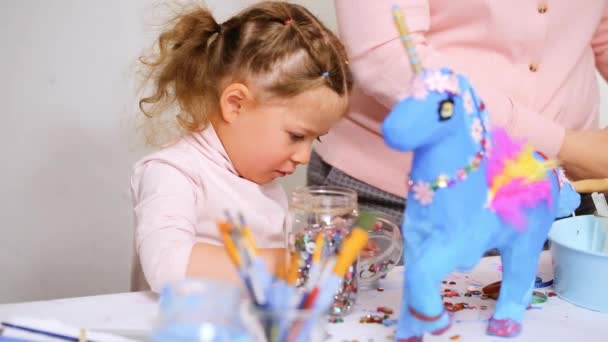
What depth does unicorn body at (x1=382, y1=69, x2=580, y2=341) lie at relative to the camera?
0.49 metres

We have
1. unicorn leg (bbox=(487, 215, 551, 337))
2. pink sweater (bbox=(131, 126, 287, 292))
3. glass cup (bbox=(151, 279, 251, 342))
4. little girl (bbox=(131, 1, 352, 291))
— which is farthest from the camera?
little girl (bbox=(131, 1, 352, 291))

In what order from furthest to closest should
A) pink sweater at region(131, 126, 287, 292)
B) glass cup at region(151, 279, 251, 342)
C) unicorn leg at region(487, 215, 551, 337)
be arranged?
1. pink sweater at region(131, 126, 287, 292)
2. unicorn leg at region(487, 215, 551, 337)
3. glass cup at region(151, 279, 251, 342)

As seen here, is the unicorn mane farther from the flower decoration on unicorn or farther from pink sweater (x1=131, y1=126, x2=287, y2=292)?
pink sweater (x1=131, y1=126, x2=287, y2=292)

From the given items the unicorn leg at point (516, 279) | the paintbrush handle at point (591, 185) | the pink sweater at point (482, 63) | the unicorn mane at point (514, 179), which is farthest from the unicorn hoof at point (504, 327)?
the pink sweater at point (482, 63)

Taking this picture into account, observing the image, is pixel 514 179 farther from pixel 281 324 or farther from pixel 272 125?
pixel 272 125

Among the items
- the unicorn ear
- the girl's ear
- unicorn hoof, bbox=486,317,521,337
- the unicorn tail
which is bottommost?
unicorn hoof, bbox=486,317,521,337

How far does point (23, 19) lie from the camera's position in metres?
1.28

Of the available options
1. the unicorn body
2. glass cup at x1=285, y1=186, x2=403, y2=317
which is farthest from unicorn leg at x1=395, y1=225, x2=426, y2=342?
glass cup at x1=285, y1=186, x2=403, y2=317

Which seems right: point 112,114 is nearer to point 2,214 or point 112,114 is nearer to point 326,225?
point 2,214

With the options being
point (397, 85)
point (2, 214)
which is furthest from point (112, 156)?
point (397, 85)

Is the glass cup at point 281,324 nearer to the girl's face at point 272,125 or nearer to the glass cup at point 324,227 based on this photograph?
the glass cup at point 324,227

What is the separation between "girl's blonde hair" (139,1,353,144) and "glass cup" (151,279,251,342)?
428 millimetres

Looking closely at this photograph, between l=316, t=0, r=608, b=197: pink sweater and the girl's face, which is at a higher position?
l=316, t=0, r=608, b=197: pink sweater

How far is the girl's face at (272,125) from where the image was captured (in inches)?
33.0
